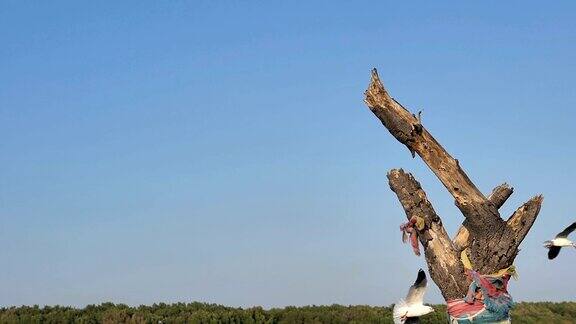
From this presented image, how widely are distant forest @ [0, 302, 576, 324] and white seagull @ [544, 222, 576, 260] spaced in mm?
12522

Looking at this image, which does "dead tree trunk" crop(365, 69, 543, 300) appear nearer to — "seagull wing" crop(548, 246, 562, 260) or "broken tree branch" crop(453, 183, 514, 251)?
"broken tree branch" crop(453, 183, 514, 251)

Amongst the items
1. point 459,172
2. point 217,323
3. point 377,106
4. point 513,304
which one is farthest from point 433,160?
point 217,323

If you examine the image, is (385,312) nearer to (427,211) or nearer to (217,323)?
(217,323)

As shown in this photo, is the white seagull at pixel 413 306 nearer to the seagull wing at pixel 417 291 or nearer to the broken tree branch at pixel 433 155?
the seagull wing at pixel 417 291

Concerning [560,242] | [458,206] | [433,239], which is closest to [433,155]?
[458,206]

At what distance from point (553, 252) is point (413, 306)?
1.65 metres

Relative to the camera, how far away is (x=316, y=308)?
835 inches

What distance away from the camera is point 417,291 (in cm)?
623

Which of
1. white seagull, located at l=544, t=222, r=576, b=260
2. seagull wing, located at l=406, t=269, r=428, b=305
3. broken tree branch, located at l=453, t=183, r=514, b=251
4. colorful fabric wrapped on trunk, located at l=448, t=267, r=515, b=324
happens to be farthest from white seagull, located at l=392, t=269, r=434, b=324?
white seagull, located at l=544, t=222, r=576, b=260

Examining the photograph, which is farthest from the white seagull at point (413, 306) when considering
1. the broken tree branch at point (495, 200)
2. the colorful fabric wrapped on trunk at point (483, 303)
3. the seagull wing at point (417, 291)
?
the broken tree branch at point (495, 200)

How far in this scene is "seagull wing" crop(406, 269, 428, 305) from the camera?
20.2 feet

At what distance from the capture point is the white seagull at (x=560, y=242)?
6953mm

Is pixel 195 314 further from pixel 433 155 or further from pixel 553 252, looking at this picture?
pixel 433 155

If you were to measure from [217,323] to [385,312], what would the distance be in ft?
17.0
